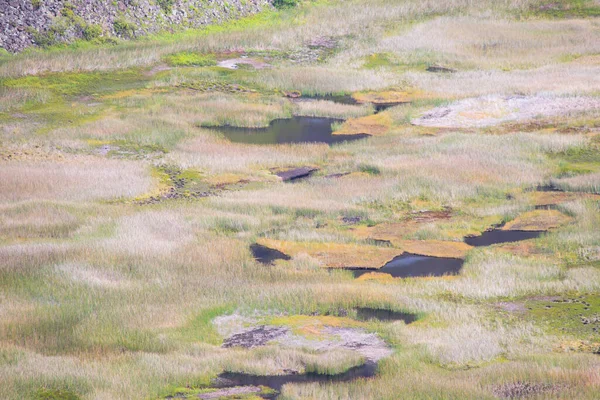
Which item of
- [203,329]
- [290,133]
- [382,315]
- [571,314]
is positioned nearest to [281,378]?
[203,329]

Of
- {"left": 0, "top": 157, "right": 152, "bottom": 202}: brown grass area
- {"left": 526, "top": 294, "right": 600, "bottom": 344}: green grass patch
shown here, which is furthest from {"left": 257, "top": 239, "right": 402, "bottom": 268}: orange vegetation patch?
{"left": 0, "top": 157, "right": 152, "bottom": 202}: brown grass area

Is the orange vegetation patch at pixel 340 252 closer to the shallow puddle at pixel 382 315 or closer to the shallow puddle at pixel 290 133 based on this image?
the shallow puddle at pixel 382 315

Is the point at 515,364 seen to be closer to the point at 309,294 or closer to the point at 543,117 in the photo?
the point at 309,294

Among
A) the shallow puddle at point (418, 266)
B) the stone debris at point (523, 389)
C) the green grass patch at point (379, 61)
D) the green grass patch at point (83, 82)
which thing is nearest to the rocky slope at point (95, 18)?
the green grass patch at point (83, 82)

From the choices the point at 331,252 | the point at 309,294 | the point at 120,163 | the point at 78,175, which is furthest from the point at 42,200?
the point at 309,294

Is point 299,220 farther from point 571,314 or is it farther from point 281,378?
point 281,378
